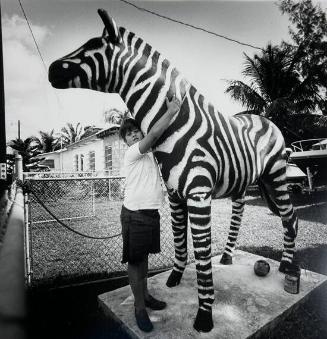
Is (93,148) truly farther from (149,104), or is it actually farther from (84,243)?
(149,104)

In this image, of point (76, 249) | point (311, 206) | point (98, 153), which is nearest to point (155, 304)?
point (76, 249)

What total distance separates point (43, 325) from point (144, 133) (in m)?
2.15

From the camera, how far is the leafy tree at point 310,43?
28.7 feet

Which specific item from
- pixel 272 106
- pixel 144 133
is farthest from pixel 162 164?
pixel 272 106

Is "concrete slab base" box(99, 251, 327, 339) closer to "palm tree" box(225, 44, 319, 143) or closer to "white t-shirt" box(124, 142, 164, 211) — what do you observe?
"white t-shirt" box(124, 142, 164, 211)

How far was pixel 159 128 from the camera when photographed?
7.30ft

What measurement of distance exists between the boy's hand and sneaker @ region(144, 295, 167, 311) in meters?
1.86

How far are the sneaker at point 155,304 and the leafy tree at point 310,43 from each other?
7114 millimetres

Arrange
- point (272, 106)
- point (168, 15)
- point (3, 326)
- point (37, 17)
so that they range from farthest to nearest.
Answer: point (272, 106), point (168, 15), point (37, 17), point (3, 326)

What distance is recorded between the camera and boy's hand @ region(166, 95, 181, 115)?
2.28m

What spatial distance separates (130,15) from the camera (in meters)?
3.46

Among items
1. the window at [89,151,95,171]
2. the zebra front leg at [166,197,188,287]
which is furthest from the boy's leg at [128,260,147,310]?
the window at [89,151,95,171]

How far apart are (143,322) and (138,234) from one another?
777 millimetres

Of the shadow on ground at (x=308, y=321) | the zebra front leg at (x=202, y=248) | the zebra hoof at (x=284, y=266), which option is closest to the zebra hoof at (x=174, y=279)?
the zebra front leg at (x=202, y=248)
